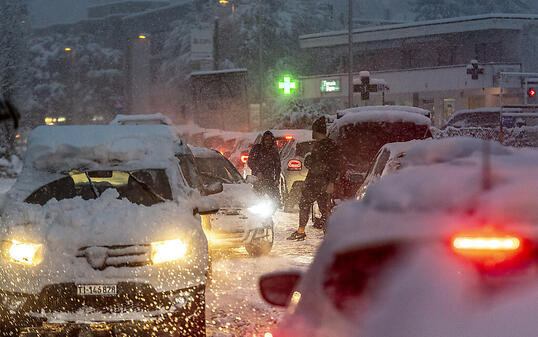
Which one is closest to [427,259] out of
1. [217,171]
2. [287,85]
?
[217,171]

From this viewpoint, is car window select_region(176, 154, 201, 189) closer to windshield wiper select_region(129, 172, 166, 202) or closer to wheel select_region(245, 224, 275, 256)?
windshield wiper select_region(129, 172, 166, 202)

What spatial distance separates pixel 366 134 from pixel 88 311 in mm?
8855

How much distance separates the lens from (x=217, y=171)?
12.6m

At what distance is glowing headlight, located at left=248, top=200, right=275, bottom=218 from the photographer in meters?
11.6

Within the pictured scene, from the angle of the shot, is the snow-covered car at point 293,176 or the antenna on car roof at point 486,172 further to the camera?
the snow-covered car at point 293,176

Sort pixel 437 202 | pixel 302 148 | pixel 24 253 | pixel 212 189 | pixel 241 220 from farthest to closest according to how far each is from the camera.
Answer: pixel 302 148 → pixel 241 220 → pixel 212 189 → pixel 24 253 → pixel 437 202

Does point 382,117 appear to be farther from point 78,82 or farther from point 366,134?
point 78,82

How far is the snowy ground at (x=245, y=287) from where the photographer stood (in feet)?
24.5

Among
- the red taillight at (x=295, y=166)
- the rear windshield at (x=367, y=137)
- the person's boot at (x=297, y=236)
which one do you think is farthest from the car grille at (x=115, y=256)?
the red taillight at (x=295, y=166)

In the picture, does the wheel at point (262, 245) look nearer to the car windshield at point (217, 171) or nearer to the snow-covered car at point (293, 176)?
the car windshield at point (217, 171)

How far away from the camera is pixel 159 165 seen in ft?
26.0

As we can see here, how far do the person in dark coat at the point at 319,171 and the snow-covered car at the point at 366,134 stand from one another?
2.21ft

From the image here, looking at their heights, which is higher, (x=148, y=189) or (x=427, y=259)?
(x=427, y=259)

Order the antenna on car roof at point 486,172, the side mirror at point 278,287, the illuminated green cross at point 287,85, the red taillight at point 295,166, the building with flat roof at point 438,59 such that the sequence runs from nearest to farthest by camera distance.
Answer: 1. the antenna on car roof at point 486,172
2. the side mirror at point 278,287
3. the red taillight at point 295,166
4. the illuminated green cross at point 287,85
5. the building with flat roof at point 438,59
